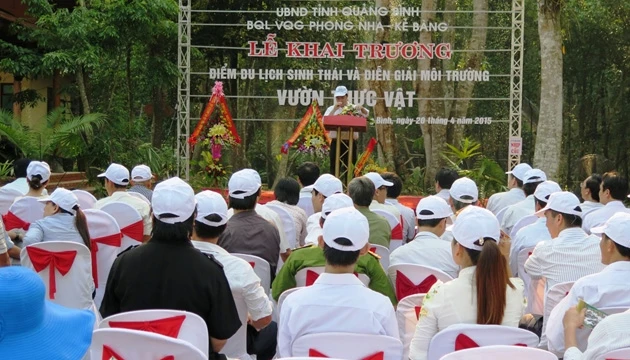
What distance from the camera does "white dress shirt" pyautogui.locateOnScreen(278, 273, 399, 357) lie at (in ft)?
11.8

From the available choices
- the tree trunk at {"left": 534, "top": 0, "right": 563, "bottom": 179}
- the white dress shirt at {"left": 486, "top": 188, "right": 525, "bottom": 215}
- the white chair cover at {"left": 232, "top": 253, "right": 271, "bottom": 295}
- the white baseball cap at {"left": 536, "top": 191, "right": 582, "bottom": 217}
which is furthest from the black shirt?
the tree trunk at {"left": 534, "top": 0, "right": 563, "bottom": 179}

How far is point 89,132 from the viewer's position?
14.2 metres

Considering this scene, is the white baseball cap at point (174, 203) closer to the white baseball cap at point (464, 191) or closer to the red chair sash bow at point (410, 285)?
the red chair sash bow at point (410, 285)

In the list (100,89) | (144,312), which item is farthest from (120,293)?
(100,89)

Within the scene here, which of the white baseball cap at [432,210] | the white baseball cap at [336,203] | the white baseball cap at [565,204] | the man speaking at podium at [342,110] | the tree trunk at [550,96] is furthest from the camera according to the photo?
the tree trunk at [550,96]

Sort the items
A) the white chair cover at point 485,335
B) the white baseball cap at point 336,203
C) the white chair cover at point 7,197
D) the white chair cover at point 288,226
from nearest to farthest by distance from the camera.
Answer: the white chair cover at point 485,335, the white baseball cap at point 336,203, the white chair cover at point 288,226, the white chair cover at point 7,197

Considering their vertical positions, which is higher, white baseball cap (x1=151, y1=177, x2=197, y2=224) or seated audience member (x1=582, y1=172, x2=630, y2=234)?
white baseball cap (x1=151, y1=177, x2=197, y2=224)

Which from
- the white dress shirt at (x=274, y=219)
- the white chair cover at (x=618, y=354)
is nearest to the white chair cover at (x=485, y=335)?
the white chair cover at (x=618, y=354)

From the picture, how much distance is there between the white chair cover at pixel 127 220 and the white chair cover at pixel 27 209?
486 millimetres

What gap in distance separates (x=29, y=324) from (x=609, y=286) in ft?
8.55

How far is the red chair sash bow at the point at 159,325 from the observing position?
328 cm

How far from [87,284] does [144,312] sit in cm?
231

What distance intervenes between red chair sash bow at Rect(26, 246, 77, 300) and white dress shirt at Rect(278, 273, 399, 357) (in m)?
2.15

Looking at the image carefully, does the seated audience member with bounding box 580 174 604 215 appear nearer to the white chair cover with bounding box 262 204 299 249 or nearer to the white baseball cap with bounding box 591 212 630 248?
the white chair cover with bounding box 262 204 299 249
